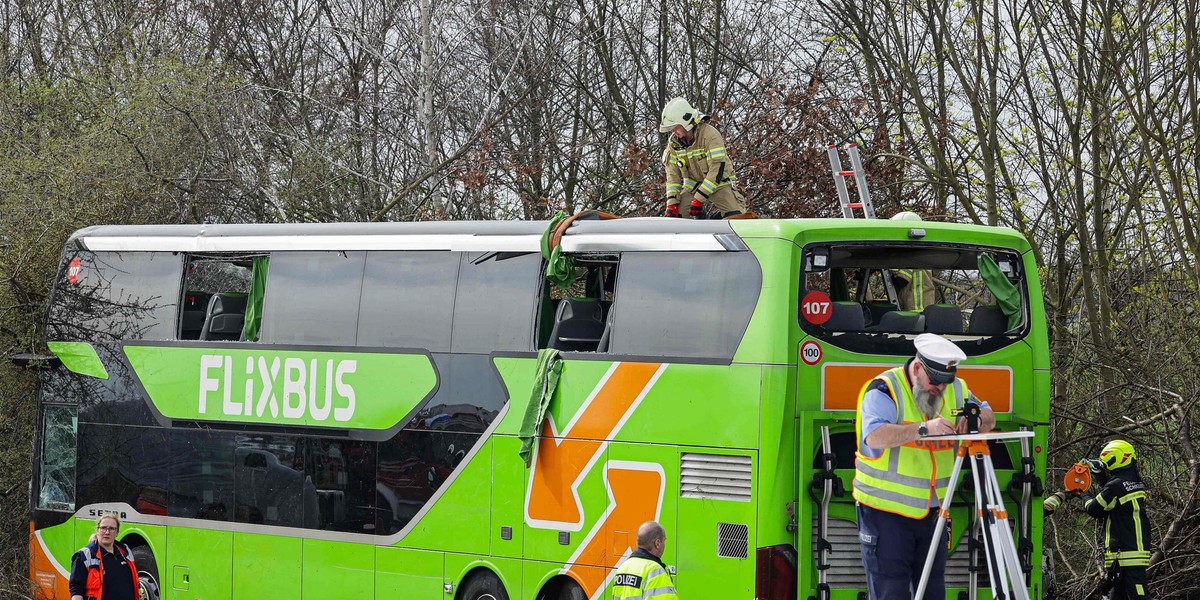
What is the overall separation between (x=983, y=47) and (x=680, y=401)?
7.62 metres

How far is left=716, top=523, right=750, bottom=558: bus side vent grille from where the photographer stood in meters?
9.46

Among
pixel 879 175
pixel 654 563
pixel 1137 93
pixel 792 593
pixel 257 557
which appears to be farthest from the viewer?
pixel 879 175

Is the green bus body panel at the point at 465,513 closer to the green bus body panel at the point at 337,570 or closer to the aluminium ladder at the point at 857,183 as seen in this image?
the green bus body panel at the point at 337,570

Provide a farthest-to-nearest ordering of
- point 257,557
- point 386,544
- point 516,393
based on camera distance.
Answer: point 257,557 → point 386,544 → point 516,393

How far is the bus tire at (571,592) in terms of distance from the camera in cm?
1050

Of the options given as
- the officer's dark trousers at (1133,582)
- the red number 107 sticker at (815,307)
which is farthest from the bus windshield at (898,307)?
the officer's dark trousers at (1133,582)

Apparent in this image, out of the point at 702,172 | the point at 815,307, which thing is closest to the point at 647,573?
the point at 815,307

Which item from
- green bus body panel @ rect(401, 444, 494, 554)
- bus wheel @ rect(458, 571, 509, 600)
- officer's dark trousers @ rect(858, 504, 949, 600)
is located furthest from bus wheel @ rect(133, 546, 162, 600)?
officer's dark trousers @ rect(858, 504, 949, 600)

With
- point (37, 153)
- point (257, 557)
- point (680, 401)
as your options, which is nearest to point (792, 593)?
point (680, 401)

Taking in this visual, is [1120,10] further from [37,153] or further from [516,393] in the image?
[37,153]

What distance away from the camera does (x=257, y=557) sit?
12.6 meters

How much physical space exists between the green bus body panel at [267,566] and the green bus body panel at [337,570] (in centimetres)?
10

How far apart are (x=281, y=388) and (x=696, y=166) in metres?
3.99

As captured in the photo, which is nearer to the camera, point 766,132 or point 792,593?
point 792,593
